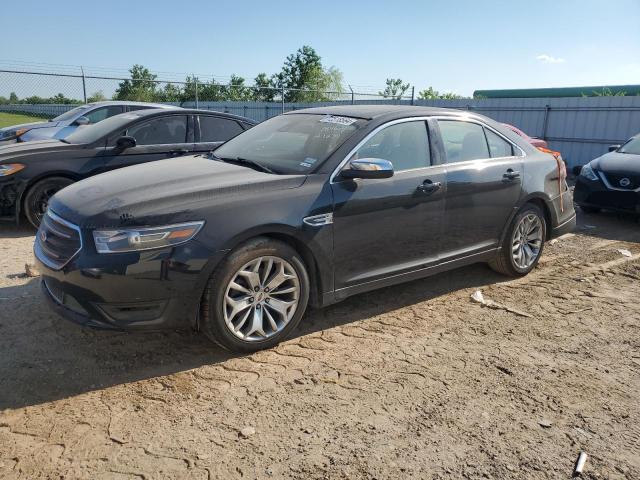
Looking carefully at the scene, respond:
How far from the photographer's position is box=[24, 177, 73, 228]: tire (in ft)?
21.1

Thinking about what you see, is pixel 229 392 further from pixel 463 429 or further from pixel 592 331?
pixel 592 331

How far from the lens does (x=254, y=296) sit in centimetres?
351

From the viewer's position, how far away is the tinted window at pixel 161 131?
7004 millimetres

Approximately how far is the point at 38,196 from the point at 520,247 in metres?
5.52

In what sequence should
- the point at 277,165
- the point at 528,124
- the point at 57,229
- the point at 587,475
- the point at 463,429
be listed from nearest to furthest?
the point at 587,475 → the point at 463,429 → the point at 57,229 → the point at 277,165 → the point at 528,124

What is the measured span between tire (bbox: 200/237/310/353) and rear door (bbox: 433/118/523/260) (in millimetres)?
1525

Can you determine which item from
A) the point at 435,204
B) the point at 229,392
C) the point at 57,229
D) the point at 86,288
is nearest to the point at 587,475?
the point at 229,392

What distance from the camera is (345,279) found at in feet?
12.8

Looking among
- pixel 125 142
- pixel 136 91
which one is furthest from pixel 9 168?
pixel 136 91

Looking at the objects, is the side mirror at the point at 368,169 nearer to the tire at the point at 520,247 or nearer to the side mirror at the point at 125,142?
the tire at the point at 520,247

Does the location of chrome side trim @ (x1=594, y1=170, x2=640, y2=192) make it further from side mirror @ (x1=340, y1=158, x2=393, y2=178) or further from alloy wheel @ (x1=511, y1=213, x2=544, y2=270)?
side mirror @ (x1=340, y1=158, x2=393, y2=178)

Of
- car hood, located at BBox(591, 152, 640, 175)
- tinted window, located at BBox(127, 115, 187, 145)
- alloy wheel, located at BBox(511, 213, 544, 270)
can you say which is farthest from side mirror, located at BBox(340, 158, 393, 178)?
car hood, located at BBox(591, 152, 640, 175)

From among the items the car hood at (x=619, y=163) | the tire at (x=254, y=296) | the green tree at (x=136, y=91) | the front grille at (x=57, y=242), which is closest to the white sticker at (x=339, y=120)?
the tire at (x=254, y=296)

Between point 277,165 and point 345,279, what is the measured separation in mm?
984
